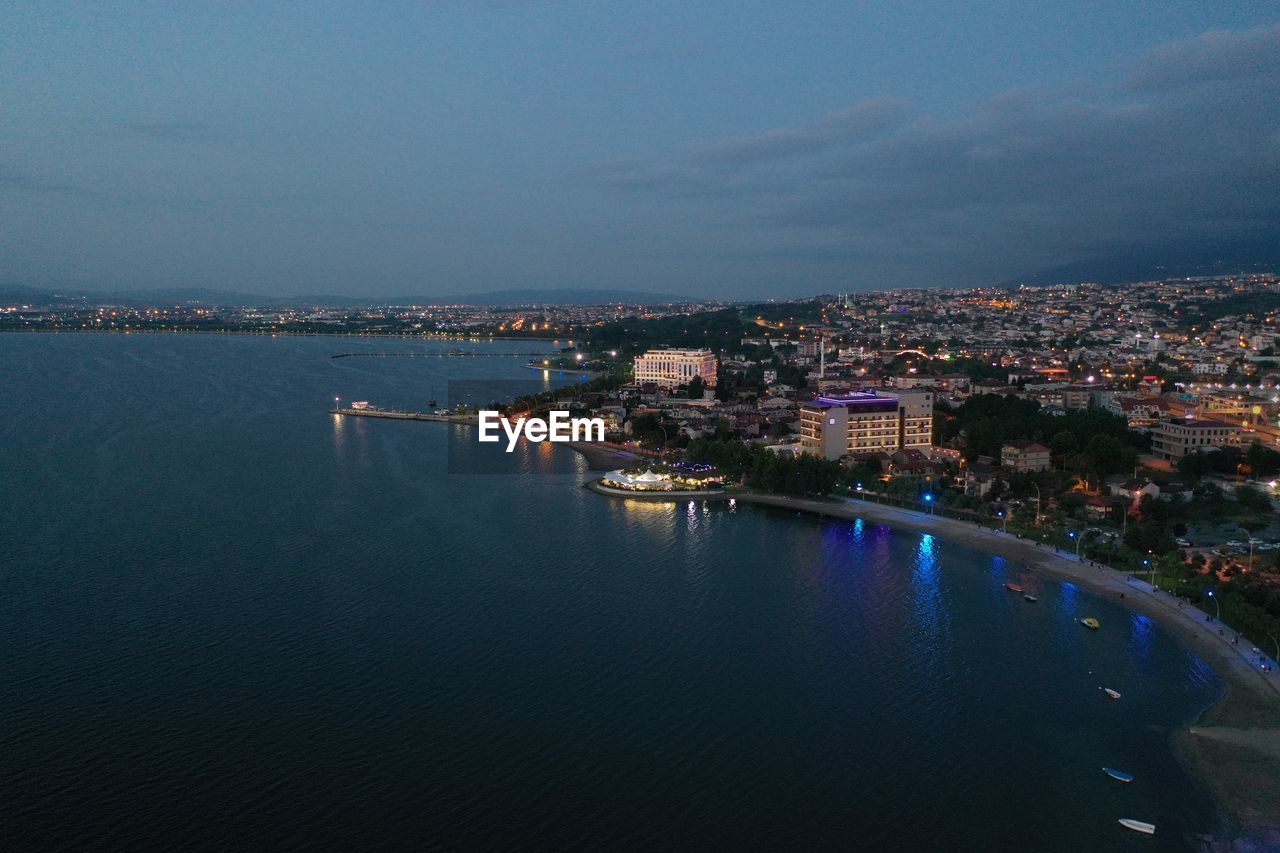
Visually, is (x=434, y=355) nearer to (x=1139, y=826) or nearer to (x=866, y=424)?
(x=866, y=424)

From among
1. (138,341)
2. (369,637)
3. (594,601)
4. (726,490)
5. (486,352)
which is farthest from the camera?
(138,341)

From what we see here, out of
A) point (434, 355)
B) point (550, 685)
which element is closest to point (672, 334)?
point (434, 355)

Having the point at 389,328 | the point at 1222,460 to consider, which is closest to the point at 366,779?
the point at 1222,460

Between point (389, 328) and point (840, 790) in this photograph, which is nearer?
point (840, 790)

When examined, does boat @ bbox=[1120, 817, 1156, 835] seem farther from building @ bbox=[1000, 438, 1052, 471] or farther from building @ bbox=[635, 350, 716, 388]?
building @ bbox=[635, 350, 716, 388]

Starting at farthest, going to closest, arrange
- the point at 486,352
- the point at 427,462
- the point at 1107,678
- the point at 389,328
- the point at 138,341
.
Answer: the point at 389,328 < the point at 138,341 < the point at 486,352 < the point at 427,462 < the point at 1107,678

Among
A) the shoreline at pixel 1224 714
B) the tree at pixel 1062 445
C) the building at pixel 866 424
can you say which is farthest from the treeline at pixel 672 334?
the shoreline at pixel 1224 714

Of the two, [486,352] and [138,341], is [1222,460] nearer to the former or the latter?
[486,352]
